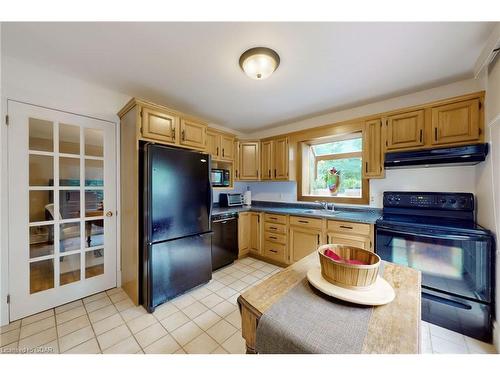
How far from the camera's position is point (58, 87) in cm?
189

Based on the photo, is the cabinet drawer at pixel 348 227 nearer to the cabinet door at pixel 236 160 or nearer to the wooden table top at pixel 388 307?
the wooden table top at pixel 388 307

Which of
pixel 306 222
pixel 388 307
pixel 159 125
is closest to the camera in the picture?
pixel 388 307

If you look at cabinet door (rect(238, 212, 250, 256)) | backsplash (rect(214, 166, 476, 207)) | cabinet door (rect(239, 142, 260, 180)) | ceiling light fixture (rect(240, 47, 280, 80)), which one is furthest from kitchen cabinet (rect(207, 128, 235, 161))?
backsplash (rect(214, 166, 476, 207))

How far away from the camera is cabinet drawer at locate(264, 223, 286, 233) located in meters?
2.85

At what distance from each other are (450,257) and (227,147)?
2890mm

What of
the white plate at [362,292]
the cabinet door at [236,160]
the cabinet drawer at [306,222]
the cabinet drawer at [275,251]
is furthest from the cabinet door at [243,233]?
the white plate at [362,292]

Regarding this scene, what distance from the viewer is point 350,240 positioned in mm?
2193

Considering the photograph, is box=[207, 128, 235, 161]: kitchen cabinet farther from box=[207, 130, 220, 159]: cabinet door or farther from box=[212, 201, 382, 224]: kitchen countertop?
box=[212, 201, 382, 224]: kitchen countertop

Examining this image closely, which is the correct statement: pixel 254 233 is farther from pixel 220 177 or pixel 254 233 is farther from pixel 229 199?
pixel 220 177

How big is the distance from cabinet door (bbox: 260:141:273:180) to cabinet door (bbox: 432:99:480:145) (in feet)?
6.70

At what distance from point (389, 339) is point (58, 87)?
3.06 meters

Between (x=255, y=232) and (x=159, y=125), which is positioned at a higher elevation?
(x=159, y=125)

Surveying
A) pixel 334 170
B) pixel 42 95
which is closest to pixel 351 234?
pixel 334 170
